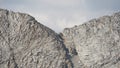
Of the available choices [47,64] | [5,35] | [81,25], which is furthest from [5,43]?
[81,25]

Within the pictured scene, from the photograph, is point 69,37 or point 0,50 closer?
point 0,50

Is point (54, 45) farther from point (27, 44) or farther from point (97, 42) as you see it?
point (97, 42)

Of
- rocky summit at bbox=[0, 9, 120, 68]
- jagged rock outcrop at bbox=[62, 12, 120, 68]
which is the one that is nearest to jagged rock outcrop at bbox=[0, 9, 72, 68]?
rocky summit at bbox=[0, 9, 120, 68]

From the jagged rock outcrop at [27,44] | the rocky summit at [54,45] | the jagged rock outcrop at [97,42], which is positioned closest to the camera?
the jagged rock outcrop at [27,44]

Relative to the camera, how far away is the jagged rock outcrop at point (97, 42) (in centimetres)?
10350

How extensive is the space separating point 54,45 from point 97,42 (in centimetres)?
1096

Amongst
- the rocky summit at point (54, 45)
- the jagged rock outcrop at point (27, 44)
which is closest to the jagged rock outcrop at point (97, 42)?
the rocky summit at point (54, 45)

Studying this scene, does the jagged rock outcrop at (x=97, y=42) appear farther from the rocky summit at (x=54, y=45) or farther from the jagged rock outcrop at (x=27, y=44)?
the jagged rock outcrop at (x=27, y=44)

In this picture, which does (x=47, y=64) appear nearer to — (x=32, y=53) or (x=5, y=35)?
(x=32, y=53)

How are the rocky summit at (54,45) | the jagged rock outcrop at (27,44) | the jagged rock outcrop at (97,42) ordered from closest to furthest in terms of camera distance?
1. the jagged rock outcrop at (27,44)
2. the rocky summit at (54,45)
3. the jagged rock outcrop at (97,42)

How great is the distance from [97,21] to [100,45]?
6.51m

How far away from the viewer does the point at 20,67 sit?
10281 centimetres

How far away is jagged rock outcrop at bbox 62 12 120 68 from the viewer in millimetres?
103500

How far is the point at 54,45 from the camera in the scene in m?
105
